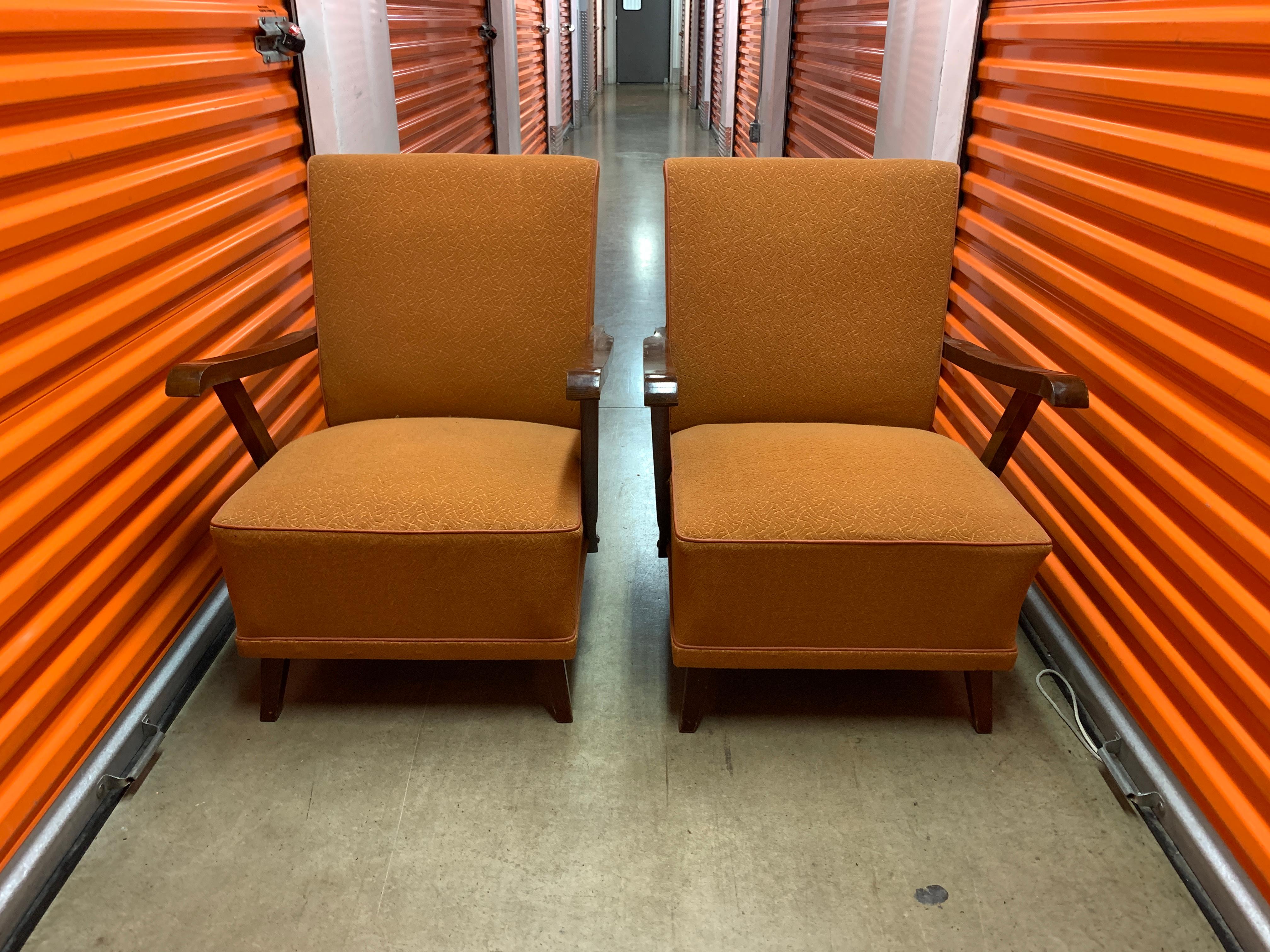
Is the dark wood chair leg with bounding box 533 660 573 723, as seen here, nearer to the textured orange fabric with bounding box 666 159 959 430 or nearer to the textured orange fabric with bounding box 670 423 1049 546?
the textured orange fabric with bounding box 670 423 1049 546

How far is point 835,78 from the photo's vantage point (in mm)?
3951

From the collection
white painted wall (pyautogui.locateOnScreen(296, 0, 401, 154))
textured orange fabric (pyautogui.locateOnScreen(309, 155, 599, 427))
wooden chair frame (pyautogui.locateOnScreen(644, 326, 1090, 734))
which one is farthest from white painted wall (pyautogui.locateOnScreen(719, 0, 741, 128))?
wooden chair frame (pyautogui.locateOnScreen(644, 326, 1090, 734))

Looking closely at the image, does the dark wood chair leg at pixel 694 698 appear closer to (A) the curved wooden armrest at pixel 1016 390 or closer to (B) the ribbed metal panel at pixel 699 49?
(A) the curved wooden armrest at pixel 1016 390

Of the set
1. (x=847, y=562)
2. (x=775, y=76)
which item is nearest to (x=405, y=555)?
(x=847, y=562)

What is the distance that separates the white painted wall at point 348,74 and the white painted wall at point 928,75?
1.59 metres

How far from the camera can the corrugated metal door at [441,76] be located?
10.8 feet

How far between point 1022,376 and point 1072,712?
2.35 ft

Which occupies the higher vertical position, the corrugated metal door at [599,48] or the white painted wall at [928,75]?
the corrugated metal door at [599,48]

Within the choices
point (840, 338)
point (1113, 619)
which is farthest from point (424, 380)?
point (1113, 619)

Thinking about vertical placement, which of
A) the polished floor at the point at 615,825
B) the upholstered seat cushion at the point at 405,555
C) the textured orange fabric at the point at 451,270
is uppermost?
the textured orange fabric at the point at 451,270

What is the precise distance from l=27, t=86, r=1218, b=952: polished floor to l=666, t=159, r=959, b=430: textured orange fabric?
2.13 feet

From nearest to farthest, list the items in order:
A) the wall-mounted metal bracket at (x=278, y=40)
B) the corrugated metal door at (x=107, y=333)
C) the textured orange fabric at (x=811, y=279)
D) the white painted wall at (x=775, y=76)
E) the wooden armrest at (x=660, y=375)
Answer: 1. the corrugated metal door at (x=107, y=333)
2. the wooden armrest at (x=660, y=375)
3. the textured orange fabric at (x=811, y=279)
4. the wall-mounted metal bracket at (x=278, y=40)
5. the white painted wall at (x=775, y=76)

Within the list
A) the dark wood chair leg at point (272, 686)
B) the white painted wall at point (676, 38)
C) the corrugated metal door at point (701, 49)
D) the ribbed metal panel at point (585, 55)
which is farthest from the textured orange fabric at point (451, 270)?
the white painted wall at point (676, 38)

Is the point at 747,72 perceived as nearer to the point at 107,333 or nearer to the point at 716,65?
the point at 716,65
